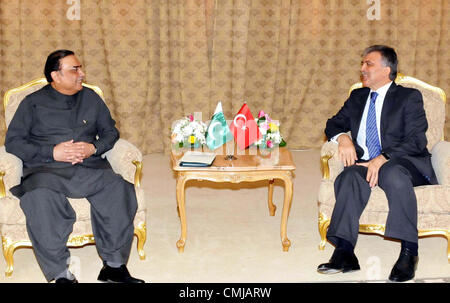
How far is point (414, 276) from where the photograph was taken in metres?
4.05

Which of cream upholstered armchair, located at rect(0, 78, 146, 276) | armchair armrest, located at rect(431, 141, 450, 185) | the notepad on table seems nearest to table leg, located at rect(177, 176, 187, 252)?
the notepad on table

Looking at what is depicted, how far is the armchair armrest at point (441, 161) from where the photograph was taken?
4258 mm

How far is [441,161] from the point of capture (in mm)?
4336

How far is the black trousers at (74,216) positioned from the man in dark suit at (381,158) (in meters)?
1.37

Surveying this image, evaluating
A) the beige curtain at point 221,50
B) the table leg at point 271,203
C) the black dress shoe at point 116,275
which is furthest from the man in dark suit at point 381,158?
the beige curtain at point 221,50

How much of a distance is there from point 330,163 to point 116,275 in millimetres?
1721

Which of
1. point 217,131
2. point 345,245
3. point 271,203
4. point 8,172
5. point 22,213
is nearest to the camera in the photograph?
point 22,213

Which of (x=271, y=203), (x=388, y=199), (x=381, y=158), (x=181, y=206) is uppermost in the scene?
(x=381, y=158)

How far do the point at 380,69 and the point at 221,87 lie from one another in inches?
119

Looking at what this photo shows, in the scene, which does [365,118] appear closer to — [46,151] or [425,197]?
[425,197]

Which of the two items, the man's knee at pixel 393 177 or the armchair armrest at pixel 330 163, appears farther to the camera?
the armchair armrest at pixel 330 163

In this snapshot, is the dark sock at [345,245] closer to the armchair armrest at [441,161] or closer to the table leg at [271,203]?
the armchair armrest at [441,161]

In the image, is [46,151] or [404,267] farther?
[46,151]

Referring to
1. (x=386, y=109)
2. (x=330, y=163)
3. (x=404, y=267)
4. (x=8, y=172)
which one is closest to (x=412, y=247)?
(x=404, y=267)
